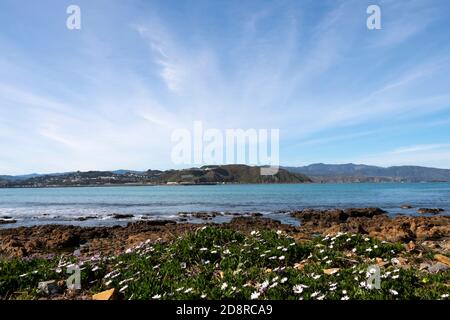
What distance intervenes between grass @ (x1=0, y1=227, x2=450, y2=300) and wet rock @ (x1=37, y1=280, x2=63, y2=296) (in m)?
0.14

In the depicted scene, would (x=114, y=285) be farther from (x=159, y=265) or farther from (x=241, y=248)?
(x=241, y=248)

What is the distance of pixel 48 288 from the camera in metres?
7.97

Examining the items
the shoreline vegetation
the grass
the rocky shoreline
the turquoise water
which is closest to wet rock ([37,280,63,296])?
the shoreline vegetation

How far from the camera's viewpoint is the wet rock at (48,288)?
7.91m

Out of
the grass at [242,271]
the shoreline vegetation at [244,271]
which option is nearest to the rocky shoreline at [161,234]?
the shoreline vegetation at [244,271]

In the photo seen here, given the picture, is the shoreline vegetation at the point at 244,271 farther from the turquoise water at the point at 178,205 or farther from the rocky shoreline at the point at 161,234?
the turquoise water at the point at 178,205

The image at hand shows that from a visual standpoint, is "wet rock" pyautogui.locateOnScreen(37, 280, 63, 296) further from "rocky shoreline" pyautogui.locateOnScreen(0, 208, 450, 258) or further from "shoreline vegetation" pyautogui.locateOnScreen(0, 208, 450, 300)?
"rocky shoreline" pyautogui.locateOnScreen(0, 208, 450, 258)

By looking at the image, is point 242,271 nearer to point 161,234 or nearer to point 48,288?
point 48,288

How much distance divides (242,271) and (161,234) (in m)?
16.2

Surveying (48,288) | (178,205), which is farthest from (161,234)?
(178,205)

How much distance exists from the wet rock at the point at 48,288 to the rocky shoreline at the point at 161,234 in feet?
14.9

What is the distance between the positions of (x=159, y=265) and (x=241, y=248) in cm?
232
